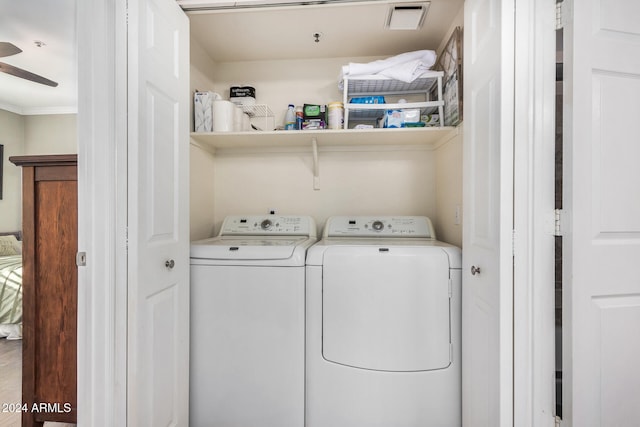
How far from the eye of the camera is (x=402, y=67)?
1852 mm

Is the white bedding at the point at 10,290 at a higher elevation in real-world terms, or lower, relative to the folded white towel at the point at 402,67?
lower

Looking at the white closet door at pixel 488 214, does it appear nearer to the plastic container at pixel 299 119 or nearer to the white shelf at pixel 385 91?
the white shelf at pixel 385 91

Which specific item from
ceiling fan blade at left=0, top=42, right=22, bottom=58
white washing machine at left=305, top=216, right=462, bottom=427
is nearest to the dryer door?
white washing machine at left=305, top=216, right=462, bottom=427

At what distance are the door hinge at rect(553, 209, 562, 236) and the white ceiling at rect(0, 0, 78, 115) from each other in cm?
197

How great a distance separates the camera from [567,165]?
988 millimetres

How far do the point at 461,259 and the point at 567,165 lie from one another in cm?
64

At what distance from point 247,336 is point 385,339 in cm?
71

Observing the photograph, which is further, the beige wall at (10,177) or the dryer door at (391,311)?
the dryer door at (391,311)

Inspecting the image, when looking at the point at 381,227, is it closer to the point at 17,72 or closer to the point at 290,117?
the point at 290,117

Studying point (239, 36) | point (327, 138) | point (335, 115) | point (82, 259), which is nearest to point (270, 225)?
point (327, 138)

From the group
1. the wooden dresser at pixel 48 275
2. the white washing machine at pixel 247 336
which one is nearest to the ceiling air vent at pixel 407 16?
the white washing machine at pixel 247 336

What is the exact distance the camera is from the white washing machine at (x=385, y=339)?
148 centimetres

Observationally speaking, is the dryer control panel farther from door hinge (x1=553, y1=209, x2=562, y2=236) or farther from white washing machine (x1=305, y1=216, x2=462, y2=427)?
door hinge (x1=553, y1=209, x2=562, y2=236)

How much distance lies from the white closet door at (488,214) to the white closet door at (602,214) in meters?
0.17
